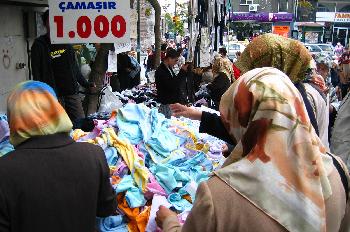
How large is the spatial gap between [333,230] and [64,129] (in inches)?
49.6

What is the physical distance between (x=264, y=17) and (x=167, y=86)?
130 feet

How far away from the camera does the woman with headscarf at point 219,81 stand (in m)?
7.32

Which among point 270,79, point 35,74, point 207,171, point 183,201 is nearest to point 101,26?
point 35,74

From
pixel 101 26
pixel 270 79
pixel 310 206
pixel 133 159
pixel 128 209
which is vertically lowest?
pixel 128 209

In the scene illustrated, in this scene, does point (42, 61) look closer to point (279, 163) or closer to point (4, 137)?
point (4, 137)

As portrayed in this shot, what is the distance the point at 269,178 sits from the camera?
131cm

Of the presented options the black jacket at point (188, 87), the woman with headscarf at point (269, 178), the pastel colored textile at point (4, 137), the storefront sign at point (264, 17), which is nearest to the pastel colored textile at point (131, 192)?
the pastel colored textile at point (4, 137)

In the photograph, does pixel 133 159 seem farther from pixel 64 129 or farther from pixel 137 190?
pixel 64 129

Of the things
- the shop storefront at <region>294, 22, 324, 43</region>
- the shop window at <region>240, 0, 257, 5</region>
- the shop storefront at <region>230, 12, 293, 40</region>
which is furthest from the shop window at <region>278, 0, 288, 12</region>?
the shop storefront at <region>230, 12, 293, 40</region>

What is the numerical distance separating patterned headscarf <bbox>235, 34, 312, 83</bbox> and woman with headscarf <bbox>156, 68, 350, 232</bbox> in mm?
1087

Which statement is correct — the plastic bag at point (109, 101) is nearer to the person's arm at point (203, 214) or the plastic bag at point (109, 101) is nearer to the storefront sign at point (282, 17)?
the person's arm at point (203, 214)

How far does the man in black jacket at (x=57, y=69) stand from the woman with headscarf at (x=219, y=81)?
101 inches

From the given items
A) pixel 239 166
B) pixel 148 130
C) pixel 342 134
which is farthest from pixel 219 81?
pixel 239 166

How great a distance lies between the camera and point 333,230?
1.51m
